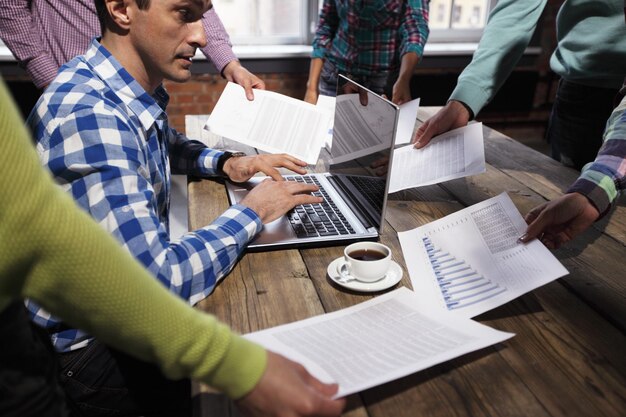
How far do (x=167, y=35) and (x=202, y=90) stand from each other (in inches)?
99.8

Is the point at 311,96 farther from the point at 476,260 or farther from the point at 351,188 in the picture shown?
the point at 476,260

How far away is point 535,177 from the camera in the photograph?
1.56 meters

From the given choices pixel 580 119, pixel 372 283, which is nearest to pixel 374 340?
pixel 372 283

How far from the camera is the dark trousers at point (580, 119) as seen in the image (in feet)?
5.43

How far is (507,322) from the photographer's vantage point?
0.85 meters

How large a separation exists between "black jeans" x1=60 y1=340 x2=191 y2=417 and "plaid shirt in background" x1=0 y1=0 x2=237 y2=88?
3.97ft

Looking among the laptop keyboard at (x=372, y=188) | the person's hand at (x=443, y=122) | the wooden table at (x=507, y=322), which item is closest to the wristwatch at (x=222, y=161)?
the wooden table at (x=507, y=322)

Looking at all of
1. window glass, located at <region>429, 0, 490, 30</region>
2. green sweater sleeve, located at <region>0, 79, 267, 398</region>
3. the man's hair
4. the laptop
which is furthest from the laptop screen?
window glass, located at <region>429, 0, 490, 30</region>

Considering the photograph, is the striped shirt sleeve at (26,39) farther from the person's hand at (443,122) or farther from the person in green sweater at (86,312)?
the person in green sweater at (86,312)

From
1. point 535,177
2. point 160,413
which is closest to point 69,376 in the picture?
point 160,413

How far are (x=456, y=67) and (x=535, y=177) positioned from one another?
2550 millimetres

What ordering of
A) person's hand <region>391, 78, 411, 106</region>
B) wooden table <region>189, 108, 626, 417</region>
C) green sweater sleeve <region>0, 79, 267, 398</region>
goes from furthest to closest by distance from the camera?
person's hand <region>391, 78, 411, 106</region> → wooden table <region>189, 108, 626, 417</region> → green sweater sleeve <region>0, 79, 267, 398</region>

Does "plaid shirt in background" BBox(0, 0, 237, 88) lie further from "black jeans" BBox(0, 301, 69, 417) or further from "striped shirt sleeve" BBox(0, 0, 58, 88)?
"black jeans" BBox(0, 301, 69, 417)

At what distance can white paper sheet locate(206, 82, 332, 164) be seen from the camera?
4.99 feet
